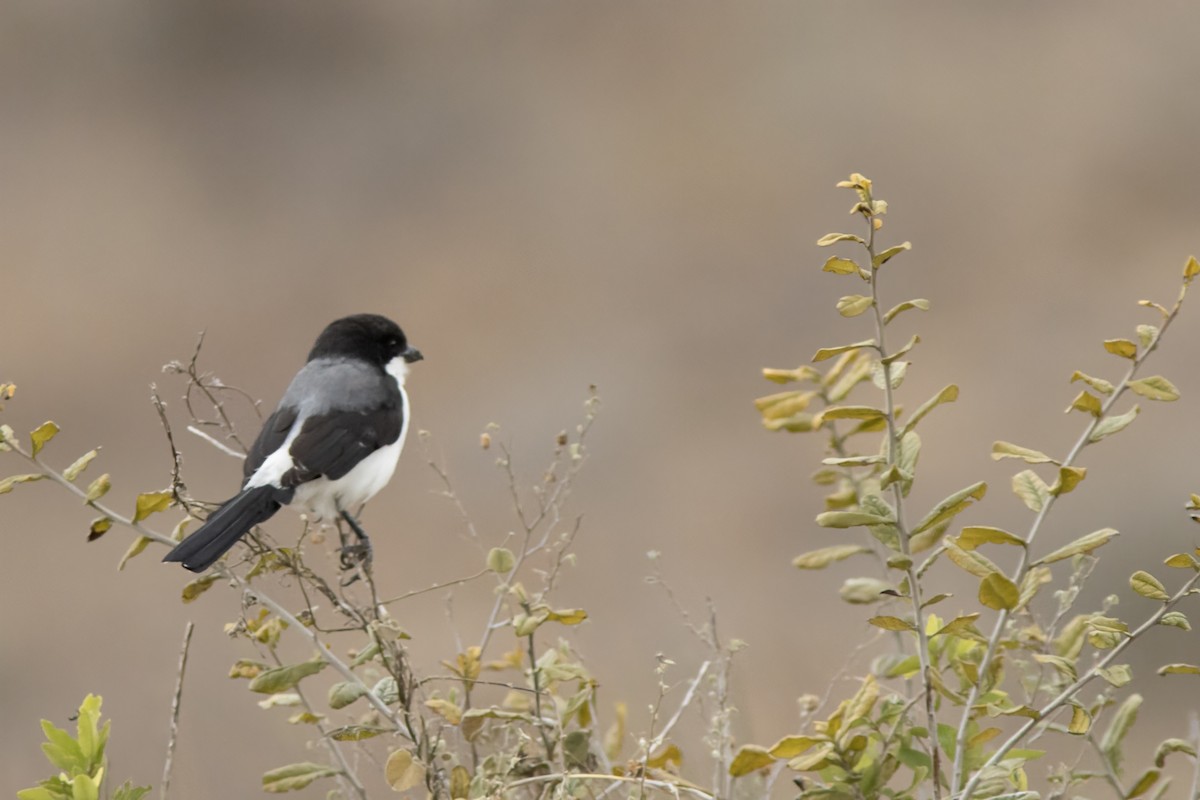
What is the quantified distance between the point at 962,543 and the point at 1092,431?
28 centimetres

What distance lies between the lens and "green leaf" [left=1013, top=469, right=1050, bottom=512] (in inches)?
92.0

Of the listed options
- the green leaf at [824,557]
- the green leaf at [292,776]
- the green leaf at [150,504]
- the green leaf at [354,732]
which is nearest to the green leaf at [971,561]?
the green leaf at [824,557]

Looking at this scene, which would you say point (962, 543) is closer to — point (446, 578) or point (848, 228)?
point (446, 578)

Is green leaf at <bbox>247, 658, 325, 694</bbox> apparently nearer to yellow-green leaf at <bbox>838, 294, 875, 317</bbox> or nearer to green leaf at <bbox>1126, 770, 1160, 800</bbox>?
yellow-green leaf at <bbox>838, 294, 875, 317</bbox>

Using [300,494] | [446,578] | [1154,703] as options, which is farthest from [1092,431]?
[446,578]

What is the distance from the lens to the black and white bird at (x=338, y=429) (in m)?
4.03

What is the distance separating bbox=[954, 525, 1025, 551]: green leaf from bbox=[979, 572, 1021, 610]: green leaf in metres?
0.06

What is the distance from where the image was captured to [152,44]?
1891cm

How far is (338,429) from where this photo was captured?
4.34 meters

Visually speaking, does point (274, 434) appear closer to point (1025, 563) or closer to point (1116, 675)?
point (1025, 563)

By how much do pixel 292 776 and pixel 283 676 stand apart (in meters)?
0.19

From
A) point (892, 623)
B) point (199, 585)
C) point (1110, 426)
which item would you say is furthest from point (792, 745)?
point (199, 585)

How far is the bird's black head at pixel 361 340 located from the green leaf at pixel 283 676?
2540 millimetres

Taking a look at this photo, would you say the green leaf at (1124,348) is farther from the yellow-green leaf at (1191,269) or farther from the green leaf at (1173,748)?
the green leaf at (1173,748)
